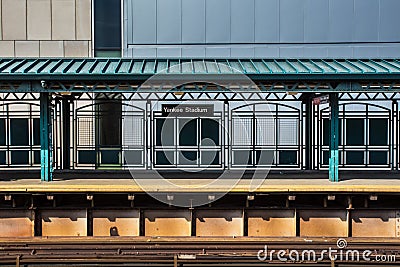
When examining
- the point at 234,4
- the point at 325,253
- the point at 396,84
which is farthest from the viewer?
the point at 234,4

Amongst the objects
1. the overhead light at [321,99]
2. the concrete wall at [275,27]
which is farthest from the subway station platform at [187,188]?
the concrete wall at [275,27]

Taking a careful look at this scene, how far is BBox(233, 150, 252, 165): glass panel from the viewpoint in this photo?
1930 cm

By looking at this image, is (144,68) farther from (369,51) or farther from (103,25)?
(369,51)

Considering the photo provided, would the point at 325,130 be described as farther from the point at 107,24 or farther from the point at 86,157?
the point at 107,24

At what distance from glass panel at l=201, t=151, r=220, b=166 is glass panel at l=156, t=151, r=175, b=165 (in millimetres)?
1284

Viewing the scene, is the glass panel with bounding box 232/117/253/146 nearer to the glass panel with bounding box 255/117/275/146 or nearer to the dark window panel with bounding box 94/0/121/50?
the glass panel with bounding box 255/117/275/146

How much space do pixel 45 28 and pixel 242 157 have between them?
1132 centimetres

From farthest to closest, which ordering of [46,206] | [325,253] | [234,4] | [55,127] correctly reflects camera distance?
1. [234,4]
2. [55,127]
3. [46,206]
4. [325,253]

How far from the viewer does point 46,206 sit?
13.5 m

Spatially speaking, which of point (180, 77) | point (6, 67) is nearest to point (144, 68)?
point (180, 77)

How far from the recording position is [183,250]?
39.4 ft

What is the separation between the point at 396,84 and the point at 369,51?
27.4 ft

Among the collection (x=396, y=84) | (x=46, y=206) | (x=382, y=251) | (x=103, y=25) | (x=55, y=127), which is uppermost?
(x=103, y=25)

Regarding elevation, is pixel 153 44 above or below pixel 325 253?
above
